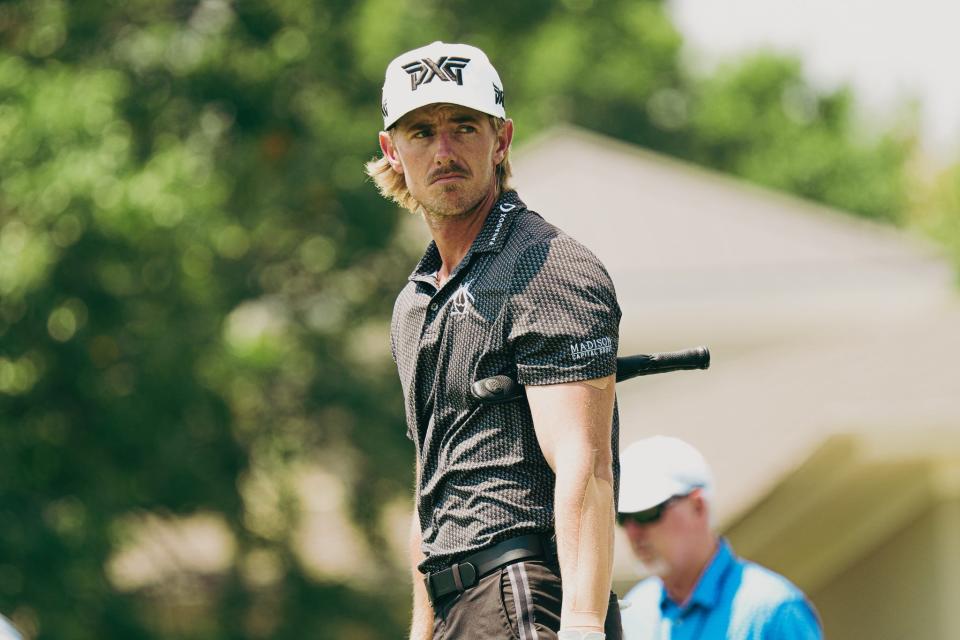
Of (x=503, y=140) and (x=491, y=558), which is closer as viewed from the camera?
(x=491, y=558)

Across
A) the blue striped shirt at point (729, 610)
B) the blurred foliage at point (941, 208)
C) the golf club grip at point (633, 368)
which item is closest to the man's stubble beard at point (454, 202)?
the golf club grip at point (633, 368)

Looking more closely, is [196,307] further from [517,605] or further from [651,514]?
[517,605]

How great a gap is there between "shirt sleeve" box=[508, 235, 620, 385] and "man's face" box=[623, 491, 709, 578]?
1897 millimetres

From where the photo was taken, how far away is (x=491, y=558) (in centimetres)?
311

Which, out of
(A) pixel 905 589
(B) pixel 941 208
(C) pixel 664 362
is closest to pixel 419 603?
(C) pixel 664 362

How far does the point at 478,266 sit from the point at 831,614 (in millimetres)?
6903

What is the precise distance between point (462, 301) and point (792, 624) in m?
1.91

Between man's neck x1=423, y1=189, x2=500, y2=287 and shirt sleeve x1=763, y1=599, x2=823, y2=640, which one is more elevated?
man's neck x1=423, y1=189, x2=500, y2=287

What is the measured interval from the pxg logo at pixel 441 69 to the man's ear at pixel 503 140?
0.18 m

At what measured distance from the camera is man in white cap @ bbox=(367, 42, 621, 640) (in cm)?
304

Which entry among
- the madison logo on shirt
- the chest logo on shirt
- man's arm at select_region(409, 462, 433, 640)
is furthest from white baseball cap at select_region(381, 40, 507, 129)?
man's arm at select_region(409, 462, 433, 640)

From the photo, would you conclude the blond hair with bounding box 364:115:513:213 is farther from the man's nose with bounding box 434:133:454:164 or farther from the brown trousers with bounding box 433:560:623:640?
the brown trousers with bounding box 433:560:623:640

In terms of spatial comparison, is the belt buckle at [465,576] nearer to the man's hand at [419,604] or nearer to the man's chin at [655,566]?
the man's hand at [419,604]

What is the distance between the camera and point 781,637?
466 cm
